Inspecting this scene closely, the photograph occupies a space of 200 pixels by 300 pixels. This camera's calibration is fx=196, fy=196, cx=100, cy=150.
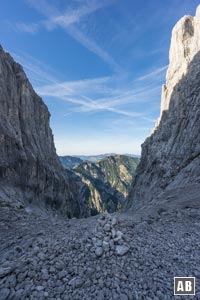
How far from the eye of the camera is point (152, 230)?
12.7 m

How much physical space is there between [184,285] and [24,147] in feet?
122

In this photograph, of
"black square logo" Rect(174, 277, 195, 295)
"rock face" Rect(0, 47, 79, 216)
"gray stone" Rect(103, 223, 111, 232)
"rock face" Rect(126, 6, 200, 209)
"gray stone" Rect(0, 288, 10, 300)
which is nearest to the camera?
"gray stone" Rect(0, 288, 10, 300)

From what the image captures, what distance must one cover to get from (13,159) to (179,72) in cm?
4676

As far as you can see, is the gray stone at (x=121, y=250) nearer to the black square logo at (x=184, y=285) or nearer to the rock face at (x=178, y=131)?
the black square logo at (x=184, y=285)

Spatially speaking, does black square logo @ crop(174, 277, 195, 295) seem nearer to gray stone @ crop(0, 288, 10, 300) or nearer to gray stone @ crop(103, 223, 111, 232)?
A: gray stone @ crop(103, 223, 111, 232)

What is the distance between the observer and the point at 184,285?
7520 millimetres

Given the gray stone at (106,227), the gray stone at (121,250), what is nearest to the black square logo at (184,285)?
the gray stone at (121,250)

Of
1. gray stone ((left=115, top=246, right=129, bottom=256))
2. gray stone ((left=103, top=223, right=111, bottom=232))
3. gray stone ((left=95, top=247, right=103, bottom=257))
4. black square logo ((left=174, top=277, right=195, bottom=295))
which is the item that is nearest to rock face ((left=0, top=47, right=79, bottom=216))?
gray stone ((left=103, top=223, right=111, bottom=232))

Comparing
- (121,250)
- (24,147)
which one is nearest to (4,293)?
(121,250)

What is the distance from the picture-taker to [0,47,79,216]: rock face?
31.0m

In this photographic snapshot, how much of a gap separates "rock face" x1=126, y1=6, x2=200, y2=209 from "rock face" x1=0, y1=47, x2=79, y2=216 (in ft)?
71.1

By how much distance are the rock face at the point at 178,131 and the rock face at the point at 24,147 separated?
21667 mm

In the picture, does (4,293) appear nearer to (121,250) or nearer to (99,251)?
(99,251)

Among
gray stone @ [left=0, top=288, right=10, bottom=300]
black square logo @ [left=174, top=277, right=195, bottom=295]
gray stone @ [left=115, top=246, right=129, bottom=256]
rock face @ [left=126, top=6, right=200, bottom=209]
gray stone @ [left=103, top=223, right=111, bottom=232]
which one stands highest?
rock face @ [left=126, top=6, right=200, bottom=209]
